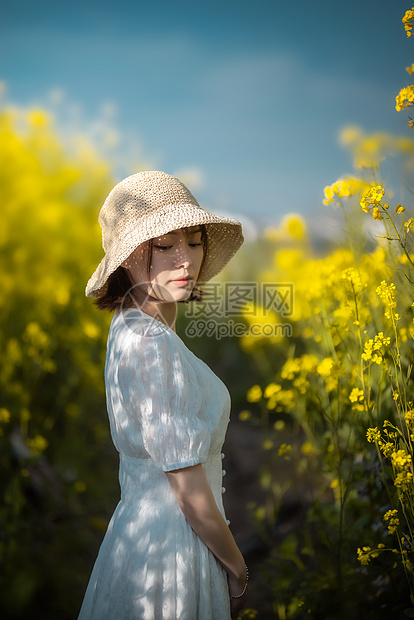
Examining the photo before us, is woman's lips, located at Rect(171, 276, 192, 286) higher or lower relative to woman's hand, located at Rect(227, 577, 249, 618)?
higher

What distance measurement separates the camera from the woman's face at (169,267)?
109 cm

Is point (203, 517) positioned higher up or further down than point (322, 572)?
higher up

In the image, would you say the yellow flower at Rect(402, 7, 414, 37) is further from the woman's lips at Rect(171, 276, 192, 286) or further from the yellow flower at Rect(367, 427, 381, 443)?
the yellow flower at Rect(367, 427, 381, 443)

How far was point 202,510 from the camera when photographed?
0.96 meters

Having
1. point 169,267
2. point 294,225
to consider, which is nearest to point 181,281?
point 169,267

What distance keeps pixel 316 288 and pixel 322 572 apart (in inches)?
36.0

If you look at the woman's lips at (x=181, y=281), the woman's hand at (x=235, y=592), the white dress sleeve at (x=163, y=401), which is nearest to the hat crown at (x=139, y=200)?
the woman's lips at (x=181, y=281)

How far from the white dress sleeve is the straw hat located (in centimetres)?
20

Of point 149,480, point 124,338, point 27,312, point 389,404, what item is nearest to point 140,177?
point 124,338

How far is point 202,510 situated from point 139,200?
66cm

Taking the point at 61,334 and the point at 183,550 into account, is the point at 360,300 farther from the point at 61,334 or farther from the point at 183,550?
the point at 61,334

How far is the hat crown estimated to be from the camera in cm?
109

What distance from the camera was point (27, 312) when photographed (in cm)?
Result: 320

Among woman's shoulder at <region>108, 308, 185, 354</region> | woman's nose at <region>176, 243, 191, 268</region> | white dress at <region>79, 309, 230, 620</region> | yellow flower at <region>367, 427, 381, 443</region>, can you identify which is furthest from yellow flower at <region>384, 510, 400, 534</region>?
woman's nose at <region>176, 243, 191, 268</region>
